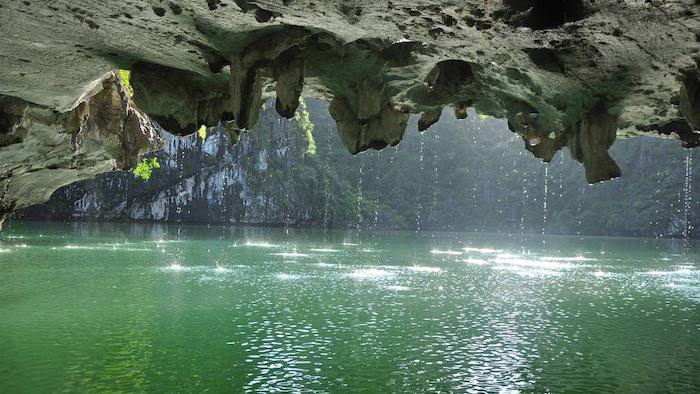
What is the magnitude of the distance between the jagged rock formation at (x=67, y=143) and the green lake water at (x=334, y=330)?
11.9ft

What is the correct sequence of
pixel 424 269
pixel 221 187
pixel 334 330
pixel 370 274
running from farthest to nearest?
pixel 221 187 < pixel 424 269 < pixel 370 274 < pixel 334 330

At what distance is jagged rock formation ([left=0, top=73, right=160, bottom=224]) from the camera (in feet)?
54.3

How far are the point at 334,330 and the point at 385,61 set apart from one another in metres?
6.75

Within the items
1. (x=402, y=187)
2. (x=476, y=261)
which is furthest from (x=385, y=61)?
(x=402, y=187)

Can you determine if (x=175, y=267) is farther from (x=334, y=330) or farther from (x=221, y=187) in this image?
(x=221, y=187)

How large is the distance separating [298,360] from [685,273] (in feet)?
89.3

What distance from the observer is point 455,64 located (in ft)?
44.0

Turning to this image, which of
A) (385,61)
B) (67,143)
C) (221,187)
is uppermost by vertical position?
(221,187)

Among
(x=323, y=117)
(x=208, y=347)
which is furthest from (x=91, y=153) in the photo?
(x=323, y=117)

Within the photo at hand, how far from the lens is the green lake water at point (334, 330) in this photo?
10.8 m

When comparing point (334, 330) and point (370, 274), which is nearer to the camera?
point (334, 330)

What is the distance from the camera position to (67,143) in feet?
65.0

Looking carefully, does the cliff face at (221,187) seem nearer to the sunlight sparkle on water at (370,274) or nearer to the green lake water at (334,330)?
Answer: the sunlight sparkle on water at (370,274)

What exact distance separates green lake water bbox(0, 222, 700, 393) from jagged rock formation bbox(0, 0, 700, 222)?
4.53 meters
